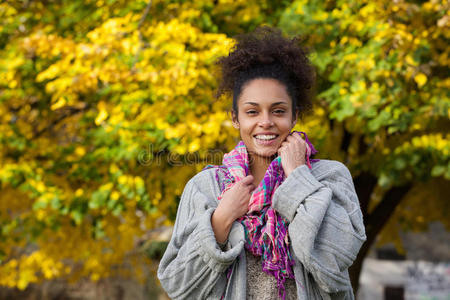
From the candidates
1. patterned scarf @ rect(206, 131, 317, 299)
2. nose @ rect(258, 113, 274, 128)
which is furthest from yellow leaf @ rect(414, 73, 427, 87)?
nose @ rect(258, 113, 274, 128)

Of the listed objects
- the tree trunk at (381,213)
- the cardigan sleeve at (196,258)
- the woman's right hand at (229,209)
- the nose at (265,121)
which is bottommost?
the tree trunk at (381,213)

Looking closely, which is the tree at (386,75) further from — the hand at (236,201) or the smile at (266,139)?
the hand at (236,201)

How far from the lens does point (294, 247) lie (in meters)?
1.77

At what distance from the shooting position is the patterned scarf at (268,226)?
1826 millimetres

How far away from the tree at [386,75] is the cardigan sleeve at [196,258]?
8.58 ft

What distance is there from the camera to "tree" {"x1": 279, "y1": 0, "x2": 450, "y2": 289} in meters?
4.47

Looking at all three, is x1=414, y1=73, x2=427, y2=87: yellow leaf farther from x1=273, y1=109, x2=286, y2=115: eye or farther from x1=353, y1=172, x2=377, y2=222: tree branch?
x1=273, y1=109, x2=286, y2=115: eye

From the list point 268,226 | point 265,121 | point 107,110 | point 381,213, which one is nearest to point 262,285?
point 268,226

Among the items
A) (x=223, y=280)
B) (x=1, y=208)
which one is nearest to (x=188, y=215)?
(x=223, y=280)

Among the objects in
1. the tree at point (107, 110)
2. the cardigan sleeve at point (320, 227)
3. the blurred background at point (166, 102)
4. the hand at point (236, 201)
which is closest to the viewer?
the cardigan sleeve at point (320, 227)

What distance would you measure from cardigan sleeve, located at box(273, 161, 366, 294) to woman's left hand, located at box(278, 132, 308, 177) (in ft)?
0.12

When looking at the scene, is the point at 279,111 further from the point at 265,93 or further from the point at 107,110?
the point at 107,110

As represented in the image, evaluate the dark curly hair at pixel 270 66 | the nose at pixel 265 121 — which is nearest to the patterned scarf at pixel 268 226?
the nose at pixel 265 121

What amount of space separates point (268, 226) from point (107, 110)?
3.65 metres
